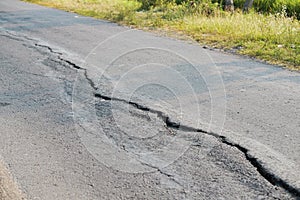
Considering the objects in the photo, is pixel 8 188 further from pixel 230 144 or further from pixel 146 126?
pixel 230 144

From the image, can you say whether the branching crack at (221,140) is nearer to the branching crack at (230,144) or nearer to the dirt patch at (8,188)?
the branching crack at (230,144)

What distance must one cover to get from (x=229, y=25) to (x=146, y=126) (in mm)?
6157

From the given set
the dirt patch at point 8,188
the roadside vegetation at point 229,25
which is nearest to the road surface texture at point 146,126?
the dirt patch at point 8,188

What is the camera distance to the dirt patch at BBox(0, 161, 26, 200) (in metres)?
2.80

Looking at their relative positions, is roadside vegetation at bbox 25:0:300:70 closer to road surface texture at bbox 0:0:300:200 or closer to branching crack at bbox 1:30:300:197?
road surface texture at bbox 0:0:300:200

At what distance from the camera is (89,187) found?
2.92 m

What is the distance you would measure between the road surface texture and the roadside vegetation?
82cm

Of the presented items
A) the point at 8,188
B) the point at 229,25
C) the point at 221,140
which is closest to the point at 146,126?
the point at 221,140

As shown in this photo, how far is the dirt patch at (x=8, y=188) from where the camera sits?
280cm

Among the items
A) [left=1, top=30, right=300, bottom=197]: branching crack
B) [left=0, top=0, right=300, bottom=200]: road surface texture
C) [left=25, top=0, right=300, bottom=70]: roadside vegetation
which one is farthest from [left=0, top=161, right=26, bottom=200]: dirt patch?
[left=25, top=0, right=300, bottom=70]: roadside vegetation

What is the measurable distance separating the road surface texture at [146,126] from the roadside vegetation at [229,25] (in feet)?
2.70

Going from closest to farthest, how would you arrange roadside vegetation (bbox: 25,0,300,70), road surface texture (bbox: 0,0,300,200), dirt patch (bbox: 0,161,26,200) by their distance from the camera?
dirt patch (bbox: 0,161,26,200), road surface texture (bbox: 0,0,300,200), roadside vegetation (bbox: 25,0,300,70)

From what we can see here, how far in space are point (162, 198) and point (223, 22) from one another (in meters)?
7.75

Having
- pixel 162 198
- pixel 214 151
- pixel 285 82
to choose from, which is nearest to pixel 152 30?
pixel 285 82
